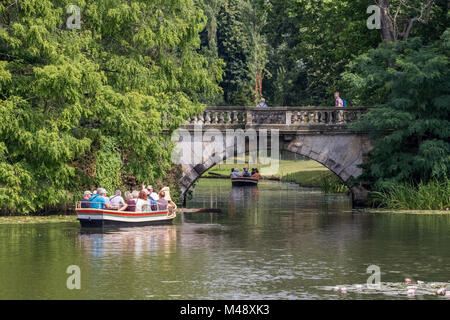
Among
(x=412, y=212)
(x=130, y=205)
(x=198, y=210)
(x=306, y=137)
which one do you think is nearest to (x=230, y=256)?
(x=130, y=205)

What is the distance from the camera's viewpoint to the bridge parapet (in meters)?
35.6

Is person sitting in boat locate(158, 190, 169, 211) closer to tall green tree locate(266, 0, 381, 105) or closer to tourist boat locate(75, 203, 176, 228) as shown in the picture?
tourist boat locate(75, 203, 176, 228)

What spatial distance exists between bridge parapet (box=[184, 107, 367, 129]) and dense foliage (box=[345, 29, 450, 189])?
1.38 m

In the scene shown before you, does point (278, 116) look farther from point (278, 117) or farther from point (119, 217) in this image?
point (119, 217)

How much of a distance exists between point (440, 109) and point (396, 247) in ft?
39.2

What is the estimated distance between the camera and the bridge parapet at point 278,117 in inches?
1403

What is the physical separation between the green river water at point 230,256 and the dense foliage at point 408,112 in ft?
9.16

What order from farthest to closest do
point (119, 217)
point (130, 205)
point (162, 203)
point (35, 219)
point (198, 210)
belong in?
1. point (198, 210)
2. point (162, 203)
3. point (35, 219)
4. point (130, 205)
5. point (119, 217)

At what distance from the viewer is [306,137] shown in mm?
36219

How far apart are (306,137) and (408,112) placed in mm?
4814

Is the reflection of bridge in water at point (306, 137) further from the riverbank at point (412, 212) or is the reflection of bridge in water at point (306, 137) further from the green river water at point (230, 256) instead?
the green river water at point (230, 256)

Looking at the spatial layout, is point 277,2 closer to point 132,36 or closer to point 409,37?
point 409,37

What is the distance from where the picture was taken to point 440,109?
110 feet
